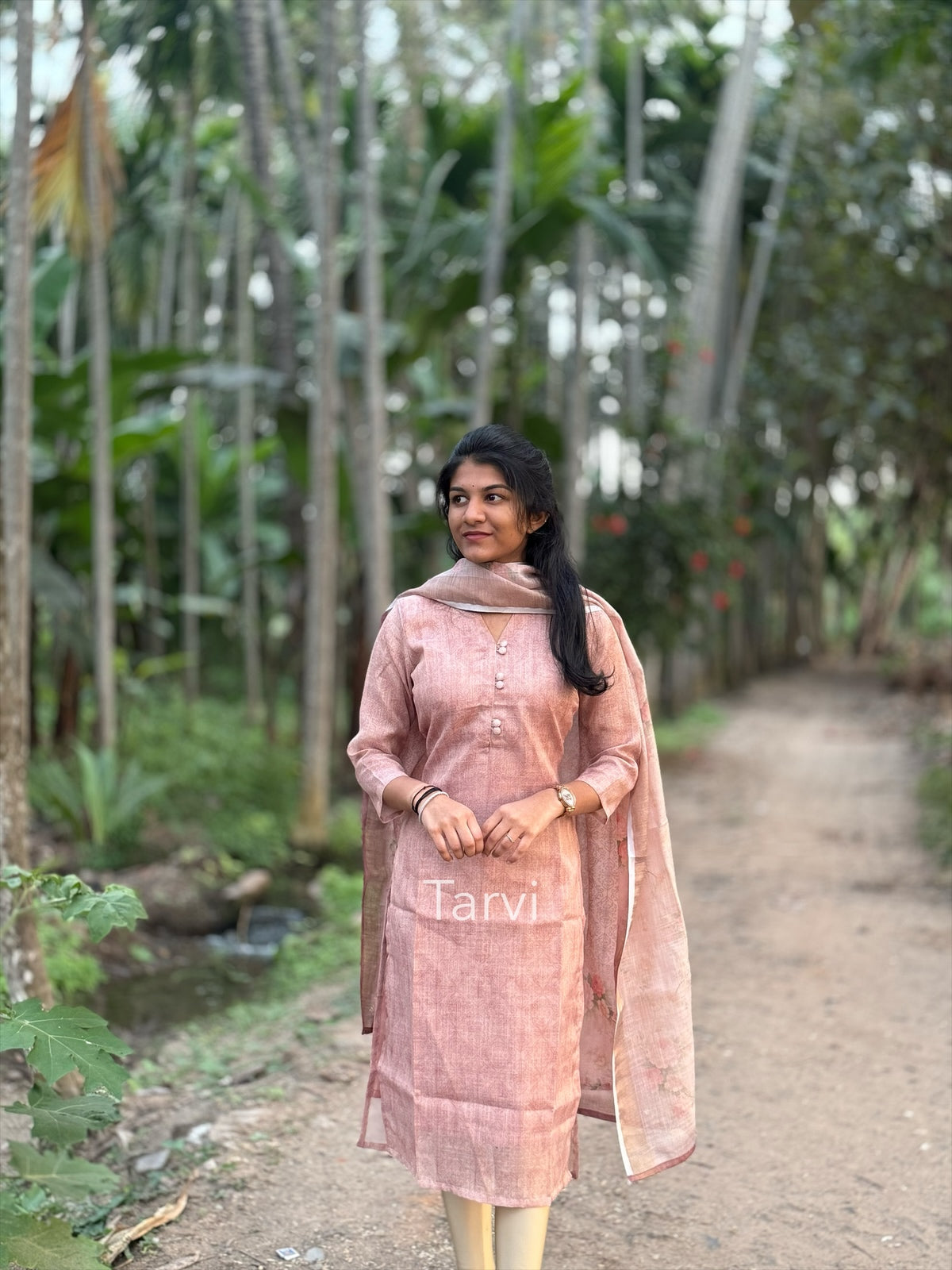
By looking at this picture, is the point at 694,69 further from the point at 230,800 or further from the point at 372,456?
the point at 230,800

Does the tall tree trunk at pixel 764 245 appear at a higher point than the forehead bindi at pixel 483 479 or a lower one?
higher

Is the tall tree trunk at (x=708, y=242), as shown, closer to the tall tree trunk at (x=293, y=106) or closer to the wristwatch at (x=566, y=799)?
the tall tree trunk at (x=293, y=106)

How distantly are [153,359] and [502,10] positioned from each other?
5.94 meters

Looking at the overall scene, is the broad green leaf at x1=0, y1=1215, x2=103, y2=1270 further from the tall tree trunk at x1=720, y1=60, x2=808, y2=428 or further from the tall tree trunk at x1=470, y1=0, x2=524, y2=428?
the tall tree trunk at x1=720, y1=60, x2=808, y2=428

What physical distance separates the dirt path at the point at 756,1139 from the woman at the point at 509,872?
703mm

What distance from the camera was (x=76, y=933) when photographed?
550 centimetres

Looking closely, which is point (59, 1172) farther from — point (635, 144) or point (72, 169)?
point (635, 144)

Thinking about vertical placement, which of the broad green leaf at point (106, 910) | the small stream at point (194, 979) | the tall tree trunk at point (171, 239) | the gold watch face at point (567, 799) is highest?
the tall tree trunk at point (171, 239)

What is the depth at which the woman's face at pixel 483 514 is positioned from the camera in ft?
7.80

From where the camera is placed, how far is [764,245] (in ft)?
52.9

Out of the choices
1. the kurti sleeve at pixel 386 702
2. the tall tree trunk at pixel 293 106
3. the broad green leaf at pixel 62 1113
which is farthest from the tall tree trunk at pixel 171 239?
the broad green leaf at pixel 62 1113

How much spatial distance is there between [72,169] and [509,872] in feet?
17.6

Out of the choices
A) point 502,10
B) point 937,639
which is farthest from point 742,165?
point 937,639

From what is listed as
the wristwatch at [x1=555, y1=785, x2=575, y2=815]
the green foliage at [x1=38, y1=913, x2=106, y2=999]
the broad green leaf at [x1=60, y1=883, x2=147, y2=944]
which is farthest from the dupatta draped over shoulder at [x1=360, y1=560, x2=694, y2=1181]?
the green foliage at [x1=38, y1=913, x2=106, y2=999]
